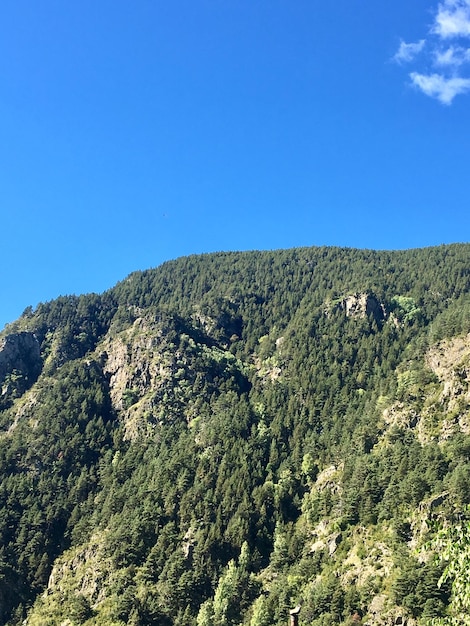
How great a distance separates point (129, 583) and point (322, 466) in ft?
177

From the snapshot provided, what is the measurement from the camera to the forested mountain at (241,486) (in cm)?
8925

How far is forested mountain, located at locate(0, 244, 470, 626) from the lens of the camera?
3514 inches

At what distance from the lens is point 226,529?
395ft

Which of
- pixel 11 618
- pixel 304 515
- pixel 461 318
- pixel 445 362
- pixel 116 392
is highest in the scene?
pixel 461 318

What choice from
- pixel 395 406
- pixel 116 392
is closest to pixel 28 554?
pixel 116 392

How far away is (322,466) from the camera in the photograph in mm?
130500

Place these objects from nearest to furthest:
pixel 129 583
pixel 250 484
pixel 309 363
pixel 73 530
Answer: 1. pixel 129 583
2. pixel 250 484
3. pixel 73 530
4. pixel 309 363

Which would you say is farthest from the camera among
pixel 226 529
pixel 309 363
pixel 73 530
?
pixel 309 363

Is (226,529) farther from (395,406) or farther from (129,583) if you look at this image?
(395,406)

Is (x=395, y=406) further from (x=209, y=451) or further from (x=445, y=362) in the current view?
(x=209, y=451)

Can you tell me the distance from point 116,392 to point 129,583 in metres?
90.9

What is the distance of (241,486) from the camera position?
423 feet

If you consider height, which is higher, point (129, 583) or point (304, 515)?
point (304, 515)

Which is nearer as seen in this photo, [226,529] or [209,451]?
[226,529]
